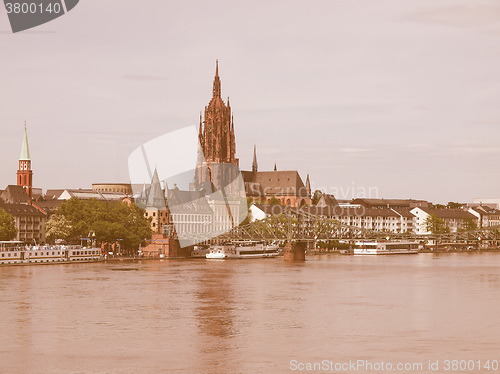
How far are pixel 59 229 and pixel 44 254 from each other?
27.0 feet

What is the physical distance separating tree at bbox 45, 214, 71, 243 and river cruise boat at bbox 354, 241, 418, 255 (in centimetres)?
4790

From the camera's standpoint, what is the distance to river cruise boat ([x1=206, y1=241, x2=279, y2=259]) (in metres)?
106

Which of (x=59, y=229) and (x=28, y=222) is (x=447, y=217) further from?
(x=59, y=229)

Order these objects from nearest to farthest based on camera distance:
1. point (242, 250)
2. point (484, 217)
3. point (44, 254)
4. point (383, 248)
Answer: point (44, 254) → point (242, 250) → point (383, 248) → point (484, 217)

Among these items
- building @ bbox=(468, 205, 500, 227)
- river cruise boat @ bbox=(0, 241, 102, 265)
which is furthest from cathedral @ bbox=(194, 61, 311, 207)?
river cruise boat @ bbox=(0, 241, 102, 265)

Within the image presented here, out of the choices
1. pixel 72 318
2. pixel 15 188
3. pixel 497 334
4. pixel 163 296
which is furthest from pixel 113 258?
pixel 497 334

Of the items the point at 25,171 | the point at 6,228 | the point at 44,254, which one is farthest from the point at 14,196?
the point at 44,254

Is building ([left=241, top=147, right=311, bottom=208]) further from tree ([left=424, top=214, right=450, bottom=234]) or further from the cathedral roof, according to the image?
tree ([left=424, top=214, right=450, bottom=234])

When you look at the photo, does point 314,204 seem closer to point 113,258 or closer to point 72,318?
point 113,258

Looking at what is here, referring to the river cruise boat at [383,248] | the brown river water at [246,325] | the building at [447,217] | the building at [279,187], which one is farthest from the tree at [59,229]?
the building at [447,217]

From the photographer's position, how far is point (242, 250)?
110250 millimetres

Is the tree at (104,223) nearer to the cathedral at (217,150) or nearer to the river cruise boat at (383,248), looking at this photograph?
the river cruise boat at (383,248)

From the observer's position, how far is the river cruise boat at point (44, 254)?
79.2 metres

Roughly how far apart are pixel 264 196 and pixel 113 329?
136 metres
